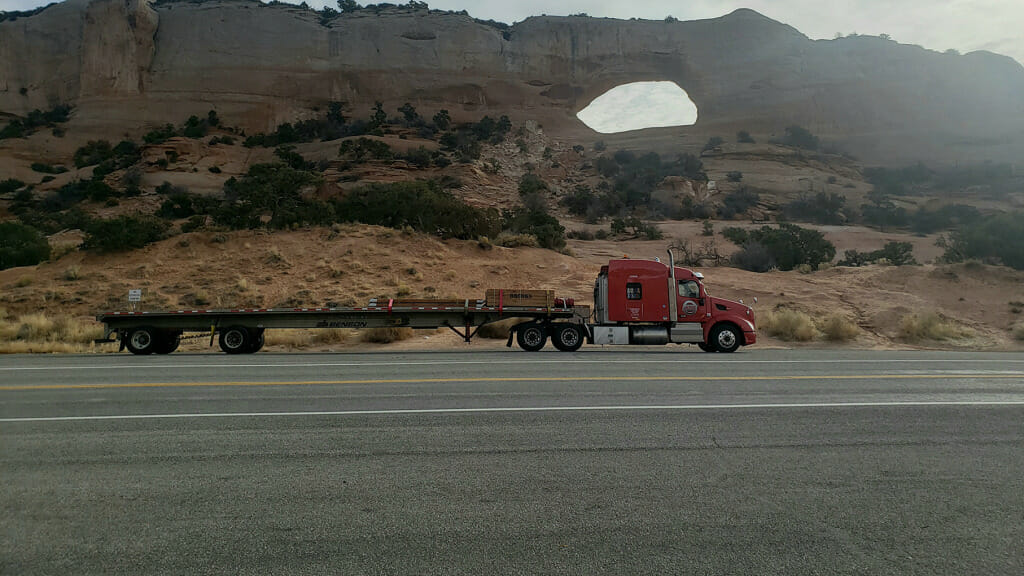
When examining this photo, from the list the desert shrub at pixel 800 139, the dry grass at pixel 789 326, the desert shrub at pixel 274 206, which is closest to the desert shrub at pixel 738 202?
the desert shrub at pixel 800 139

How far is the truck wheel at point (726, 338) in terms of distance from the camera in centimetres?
1692

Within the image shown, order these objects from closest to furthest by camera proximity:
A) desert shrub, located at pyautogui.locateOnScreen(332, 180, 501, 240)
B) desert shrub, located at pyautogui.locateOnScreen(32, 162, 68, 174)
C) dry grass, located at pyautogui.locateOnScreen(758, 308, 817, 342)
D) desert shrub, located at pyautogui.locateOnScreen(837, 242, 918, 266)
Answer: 1. dry grass, located at pyautogui.locateOnScreen(758, 308, 817, 342)
2. desert shrub, located at pyautogui.locateOnScreen(837, 242, 918, 266)
3. desert shrub, located at pyautogui.locateOnScreen(332, 180, 501, 240)
4. desert shrub, located at pyautogui.locateOnScreen(32, 162, 68, 174)

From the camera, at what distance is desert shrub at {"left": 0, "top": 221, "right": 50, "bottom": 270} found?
109 ft

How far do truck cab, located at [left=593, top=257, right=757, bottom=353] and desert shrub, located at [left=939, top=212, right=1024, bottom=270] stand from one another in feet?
71.2

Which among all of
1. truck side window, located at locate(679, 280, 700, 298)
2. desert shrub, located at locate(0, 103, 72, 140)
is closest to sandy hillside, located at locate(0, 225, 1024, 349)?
truck side window, located at locate(679, 280, 700, 298)

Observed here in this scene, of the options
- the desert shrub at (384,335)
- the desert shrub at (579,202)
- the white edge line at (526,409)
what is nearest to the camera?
the white edge line at (526,409)

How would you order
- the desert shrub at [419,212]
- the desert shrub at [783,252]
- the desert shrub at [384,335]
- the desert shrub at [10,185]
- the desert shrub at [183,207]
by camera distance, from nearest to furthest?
the desert shrub at [384,335], the desert shrub at [783,252], the desert shrub at [419,212], the desert shrub at [183,207], the desert shrub at [10,185]

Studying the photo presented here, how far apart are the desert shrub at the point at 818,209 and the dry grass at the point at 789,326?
35.9m

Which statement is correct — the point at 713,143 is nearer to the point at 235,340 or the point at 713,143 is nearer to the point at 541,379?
the point at 235,340

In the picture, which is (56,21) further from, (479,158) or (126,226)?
(126,226)

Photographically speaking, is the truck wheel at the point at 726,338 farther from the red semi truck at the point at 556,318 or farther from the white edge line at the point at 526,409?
the white edge line at the point at 526,409

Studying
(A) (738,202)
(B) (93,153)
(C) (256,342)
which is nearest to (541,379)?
(C) (256,342)

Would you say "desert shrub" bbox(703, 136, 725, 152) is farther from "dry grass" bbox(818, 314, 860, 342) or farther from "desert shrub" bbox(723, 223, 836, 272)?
"dry grass" bbox(818, 314, 860, 342)

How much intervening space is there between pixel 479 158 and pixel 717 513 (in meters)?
64.0
